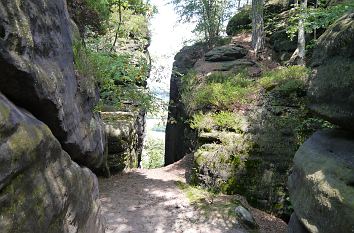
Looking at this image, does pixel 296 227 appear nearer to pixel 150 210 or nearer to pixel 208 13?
pixel 150 210

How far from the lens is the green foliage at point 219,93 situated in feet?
42.2

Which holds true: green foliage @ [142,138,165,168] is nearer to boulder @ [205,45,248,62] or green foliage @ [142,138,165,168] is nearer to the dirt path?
boulder @ [205,45,248,62]

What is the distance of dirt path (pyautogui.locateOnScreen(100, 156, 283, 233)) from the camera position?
7.81 metres

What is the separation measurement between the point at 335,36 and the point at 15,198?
19.0ft

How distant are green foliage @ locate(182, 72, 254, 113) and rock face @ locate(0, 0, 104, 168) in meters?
7.47

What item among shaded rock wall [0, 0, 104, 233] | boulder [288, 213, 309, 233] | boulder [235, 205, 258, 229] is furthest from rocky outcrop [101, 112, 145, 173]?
boulder [288, 213, 309, 233]

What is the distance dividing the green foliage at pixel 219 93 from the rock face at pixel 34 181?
8975mm

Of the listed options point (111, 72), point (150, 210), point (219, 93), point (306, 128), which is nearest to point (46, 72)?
point (111, 72)

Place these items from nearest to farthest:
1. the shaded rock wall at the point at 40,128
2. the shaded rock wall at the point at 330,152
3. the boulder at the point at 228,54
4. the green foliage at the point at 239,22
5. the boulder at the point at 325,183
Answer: the shaded rock wall at the point at 40,128 → the boulder at the point at 325,183 → the shaded rock wall at the point at 330,152 → the boulder at the point at 228,54 → the green foliage at the point at 239,22

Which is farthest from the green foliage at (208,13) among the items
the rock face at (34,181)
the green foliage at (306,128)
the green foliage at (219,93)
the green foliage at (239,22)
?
the rock face at (34,181)

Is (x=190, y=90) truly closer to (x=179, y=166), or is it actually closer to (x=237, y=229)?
(x=179, y=166)

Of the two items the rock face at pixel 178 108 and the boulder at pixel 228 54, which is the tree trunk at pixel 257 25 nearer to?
the boulder at pixel 228 54

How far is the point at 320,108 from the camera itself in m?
6.28

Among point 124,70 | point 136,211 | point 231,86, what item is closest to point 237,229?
point 136,211
